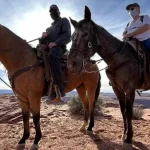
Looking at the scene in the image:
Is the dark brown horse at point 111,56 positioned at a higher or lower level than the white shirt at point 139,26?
lower

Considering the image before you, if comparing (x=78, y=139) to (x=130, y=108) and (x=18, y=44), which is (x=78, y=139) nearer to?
(x=130, y=108)

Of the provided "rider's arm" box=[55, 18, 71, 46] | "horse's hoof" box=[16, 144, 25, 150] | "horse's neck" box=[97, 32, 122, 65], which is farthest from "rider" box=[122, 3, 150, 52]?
"horse's hoof" box=[16, 144, 25, 150]

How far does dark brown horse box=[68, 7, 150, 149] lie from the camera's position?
480 centimetres

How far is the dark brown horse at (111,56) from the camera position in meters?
4.80

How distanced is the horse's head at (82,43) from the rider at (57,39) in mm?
1326

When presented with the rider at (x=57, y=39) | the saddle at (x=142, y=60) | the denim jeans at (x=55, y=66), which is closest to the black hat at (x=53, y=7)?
the rider at (x=57, y=39)

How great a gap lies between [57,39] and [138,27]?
213 cm

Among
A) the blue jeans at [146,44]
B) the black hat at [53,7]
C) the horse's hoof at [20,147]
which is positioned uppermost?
the black hat at [53,7]

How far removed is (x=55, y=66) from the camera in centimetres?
608

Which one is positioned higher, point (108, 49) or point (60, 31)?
point (60, 31)

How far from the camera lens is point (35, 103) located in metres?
5.81

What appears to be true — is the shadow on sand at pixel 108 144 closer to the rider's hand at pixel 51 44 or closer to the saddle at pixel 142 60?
the saddle at pixel 142 60

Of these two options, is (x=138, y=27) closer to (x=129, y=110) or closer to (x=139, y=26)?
(x=139, y=26)

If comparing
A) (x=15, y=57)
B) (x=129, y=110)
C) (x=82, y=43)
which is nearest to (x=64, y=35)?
(x=15, y=57)
